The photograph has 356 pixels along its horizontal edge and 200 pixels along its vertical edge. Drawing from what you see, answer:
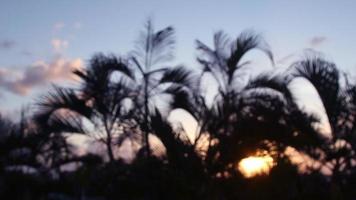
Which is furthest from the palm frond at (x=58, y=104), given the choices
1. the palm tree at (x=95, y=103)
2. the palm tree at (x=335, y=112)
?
the palm tree at (x=335, y=112)

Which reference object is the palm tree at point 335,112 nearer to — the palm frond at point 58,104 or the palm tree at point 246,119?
the palm tree at point 246,119

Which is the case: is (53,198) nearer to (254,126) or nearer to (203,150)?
(203,150)

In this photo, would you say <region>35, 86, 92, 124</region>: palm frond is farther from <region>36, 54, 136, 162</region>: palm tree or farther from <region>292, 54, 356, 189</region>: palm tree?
<region>292, 54, 356, 189</region>: palm tree

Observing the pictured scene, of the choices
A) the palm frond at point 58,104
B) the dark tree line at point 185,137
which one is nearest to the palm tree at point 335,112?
the dark tree line at point 185,137

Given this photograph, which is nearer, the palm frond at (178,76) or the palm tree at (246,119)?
the palm tree at (246,119)

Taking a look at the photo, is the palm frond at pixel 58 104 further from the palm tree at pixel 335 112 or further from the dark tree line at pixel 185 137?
the palm tree at pixel 335 112

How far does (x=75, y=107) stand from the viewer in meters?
8.98

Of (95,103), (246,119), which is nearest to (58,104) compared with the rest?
(95,103)

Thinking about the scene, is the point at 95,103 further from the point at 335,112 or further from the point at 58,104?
the point at 335,112

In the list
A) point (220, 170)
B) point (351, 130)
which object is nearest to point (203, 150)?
point (220, 170)

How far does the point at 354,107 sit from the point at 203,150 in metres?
3.95

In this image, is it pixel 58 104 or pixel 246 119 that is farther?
pixel 58 104

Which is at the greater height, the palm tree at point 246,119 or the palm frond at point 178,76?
the palm frond at point 178,76

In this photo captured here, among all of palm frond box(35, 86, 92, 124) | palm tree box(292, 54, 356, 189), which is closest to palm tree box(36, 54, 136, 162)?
palm frond box(35, 86, 92, 124)
